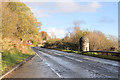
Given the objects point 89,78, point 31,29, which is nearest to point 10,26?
point 89,78

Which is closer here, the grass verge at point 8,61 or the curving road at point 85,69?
the curving road at point 85,69

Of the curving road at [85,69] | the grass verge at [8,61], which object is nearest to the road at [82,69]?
the curving road at [85,69]

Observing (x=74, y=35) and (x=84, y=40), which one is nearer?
(x=84, y=40)

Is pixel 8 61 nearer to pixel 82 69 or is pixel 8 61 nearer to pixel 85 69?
pixel 82 69

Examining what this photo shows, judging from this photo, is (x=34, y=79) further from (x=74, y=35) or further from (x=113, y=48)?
(x=74, y=35)

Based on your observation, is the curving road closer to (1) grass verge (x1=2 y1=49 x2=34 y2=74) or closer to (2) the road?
(2) the road

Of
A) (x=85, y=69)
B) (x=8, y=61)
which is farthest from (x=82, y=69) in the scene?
(x=8, y=61)

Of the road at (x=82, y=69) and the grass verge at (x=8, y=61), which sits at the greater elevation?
the grass verge at (x=8, y=61)

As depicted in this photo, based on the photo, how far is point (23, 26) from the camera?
119ft

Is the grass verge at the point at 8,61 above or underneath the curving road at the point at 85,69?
above

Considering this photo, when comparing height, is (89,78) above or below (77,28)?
below

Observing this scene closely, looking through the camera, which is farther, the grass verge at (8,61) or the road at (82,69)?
the grass verge at (8,61)

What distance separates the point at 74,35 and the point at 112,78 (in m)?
46.3

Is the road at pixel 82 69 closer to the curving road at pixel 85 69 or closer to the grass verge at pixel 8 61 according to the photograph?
the curving road at pixel 85 69
